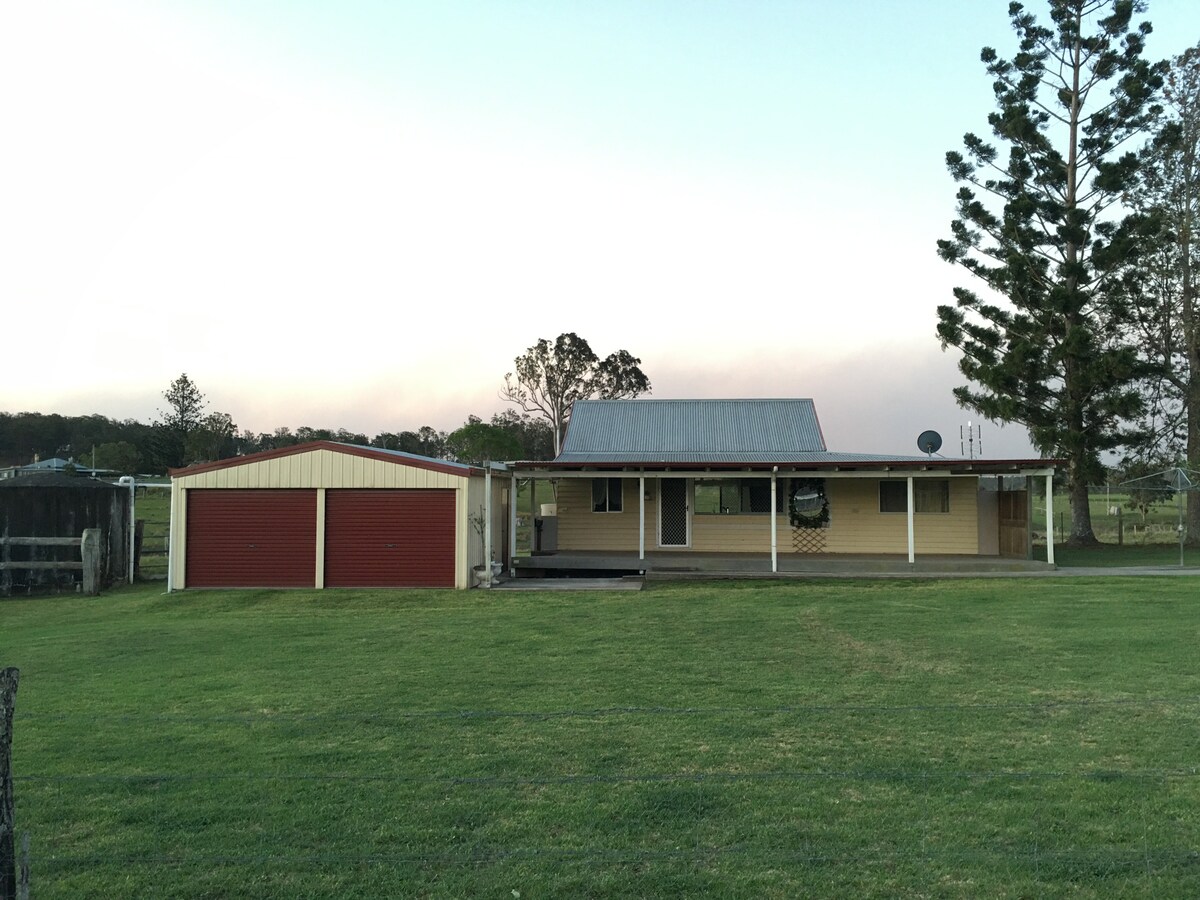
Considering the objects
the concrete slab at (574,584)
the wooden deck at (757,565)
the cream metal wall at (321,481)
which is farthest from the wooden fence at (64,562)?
the wooden deck at (757,565)

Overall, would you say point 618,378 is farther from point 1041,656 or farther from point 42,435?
point 1041,656

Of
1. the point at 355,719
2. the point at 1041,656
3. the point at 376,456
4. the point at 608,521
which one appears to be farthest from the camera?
the point at 608,521

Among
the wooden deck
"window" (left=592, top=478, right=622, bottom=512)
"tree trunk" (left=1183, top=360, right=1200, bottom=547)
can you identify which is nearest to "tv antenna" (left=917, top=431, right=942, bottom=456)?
the wooden deck

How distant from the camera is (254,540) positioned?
17734 mm

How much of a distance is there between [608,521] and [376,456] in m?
6.26

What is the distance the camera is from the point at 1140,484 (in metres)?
28.4

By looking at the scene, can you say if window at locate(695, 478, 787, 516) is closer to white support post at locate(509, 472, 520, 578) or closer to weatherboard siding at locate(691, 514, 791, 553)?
weatherboard siding at locate(691, 514, 791, 553)

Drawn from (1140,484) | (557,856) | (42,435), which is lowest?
(557,856)

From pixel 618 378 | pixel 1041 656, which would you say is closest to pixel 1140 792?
pixel 1041 656

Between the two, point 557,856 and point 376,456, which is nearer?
point 557,856

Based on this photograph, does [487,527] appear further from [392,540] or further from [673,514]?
[673,514]

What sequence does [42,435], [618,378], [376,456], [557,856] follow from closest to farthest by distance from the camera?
[557,856]
[376,456]
[618,378]
[42,435]

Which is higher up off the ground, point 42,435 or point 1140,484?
point 42,435

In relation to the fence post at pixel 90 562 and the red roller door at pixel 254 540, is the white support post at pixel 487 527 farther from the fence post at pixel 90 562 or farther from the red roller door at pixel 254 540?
the fence post at pixel 90 562
